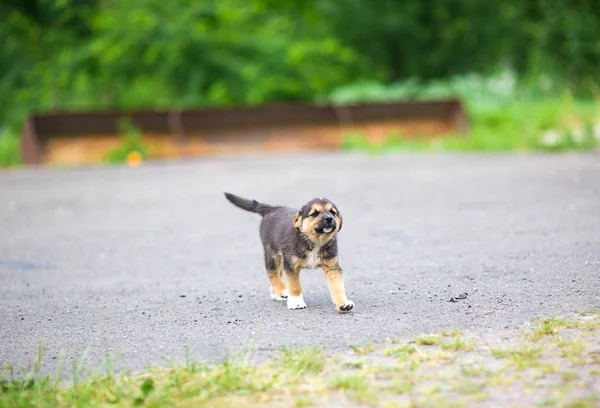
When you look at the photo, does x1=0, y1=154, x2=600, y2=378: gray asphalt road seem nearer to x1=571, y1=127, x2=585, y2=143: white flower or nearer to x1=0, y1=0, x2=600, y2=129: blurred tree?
x1=571, y1=127, x2=585, y2=143: white flower

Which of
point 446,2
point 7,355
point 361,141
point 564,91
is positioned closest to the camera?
point 7,355

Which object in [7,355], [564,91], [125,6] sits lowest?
[7,355]

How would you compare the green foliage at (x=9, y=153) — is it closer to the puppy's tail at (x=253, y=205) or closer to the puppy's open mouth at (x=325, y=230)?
the puppy's tail at (x=253, y=205)

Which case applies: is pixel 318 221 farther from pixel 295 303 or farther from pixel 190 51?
pixel 190 51

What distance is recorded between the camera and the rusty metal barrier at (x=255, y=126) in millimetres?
19500

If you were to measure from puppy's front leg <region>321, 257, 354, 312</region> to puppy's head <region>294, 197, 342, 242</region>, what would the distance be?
167mm

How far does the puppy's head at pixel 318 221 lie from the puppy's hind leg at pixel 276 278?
1.83 feet

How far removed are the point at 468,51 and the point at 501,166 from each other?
71.3ft

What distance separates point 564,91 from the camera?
23516mm

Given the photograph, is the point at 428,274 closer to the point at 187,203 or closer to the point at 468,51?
the point at 187,203

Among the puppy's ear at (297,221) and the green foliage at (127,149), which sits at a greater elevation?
the green foliage at (127,149)

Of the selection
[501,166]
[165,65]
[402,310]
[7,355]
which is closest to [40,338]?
[7,355]


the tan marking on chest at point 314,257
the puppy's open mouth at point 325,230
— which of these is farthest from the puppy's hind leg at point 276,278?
the puppy's open mouth at point 325,230

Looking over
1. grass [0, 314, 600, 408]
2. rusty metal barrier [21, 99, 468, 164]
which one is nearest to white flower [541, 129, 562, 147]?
rusty metal barrier [21, 99, 468, 164]
